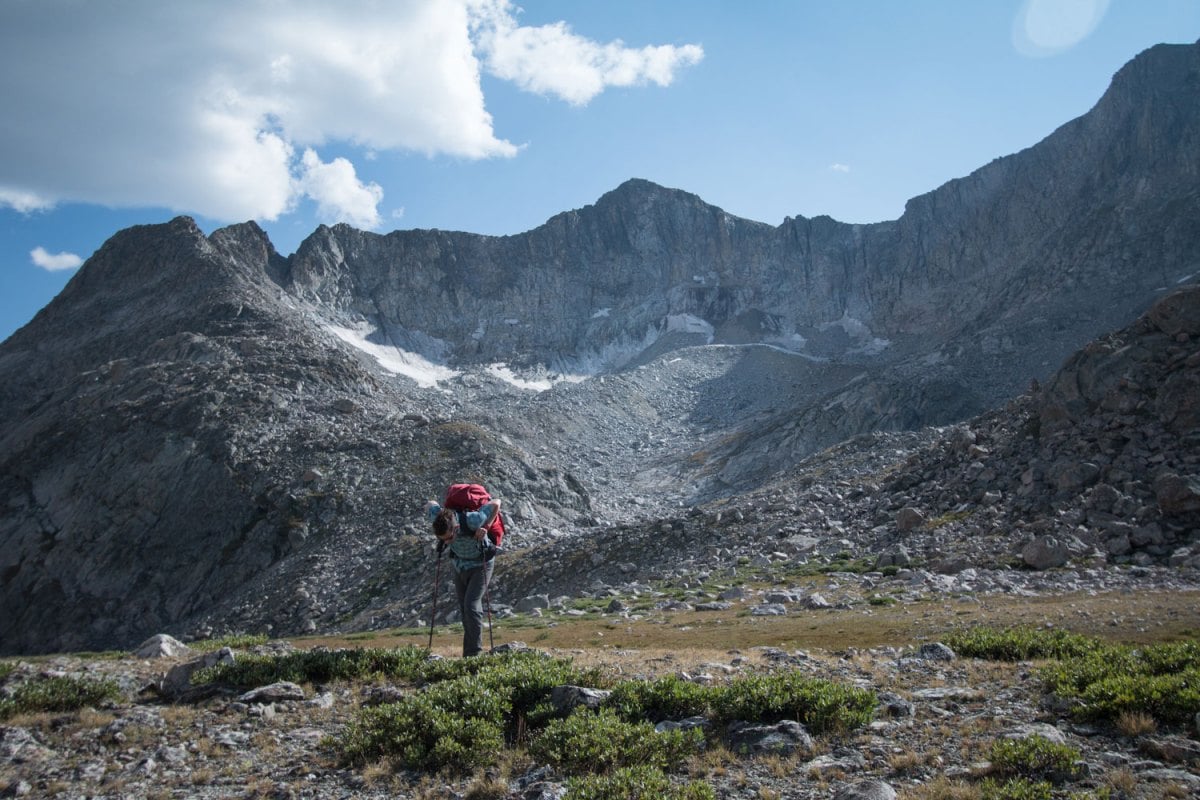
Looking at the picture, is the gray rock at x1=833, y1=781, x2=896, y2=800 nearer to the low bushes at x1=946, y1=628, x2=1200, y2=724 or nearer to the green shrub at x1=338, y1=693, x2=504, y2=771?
the low bushes at x1=946, y1=628, x2=1200, y2=724

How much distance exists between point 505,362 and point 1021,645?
128789 mm

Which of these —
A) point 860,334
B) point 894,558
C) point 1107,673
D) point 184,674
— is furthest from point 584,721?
point 860,334

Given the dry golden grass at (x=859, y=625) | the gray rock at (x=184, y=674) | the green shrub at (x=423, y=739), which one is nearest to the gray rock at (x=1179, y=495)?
the dry golden grass at (x=859, y=625)

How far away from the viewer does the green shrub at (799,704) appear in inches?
323

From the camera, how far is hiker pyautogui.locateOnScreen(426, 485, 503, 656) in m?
13.1

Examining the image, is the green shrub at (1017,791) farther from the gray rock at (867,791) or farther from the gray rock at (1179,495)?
the gray rock at (1179,495)

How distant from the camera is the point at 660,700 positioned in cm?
909

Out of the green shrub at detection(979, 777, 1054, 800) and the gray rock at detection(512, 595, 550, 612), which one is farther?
the gray rock at detection(512, 595, 550, 612)

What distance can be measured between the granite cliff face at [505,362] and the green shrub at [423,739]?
69.0 ft

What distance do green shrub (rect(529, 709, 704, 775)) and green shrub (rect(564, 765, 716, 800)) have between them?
0.56 m

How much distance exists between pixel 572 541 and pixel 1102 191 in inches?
4219

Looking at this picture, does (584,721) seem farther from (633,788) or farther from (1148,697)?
(1148,697)

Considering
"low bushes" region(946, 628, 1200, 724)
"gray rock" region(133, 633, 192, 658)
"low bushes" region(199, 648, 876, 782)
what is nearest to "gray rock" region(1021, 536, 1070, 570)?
"low bushes" region(946, 628, 1200, 724)

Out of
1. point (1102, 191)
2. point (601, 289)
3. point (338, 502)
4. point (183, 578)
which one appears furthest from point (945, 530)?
point (601, 289)
